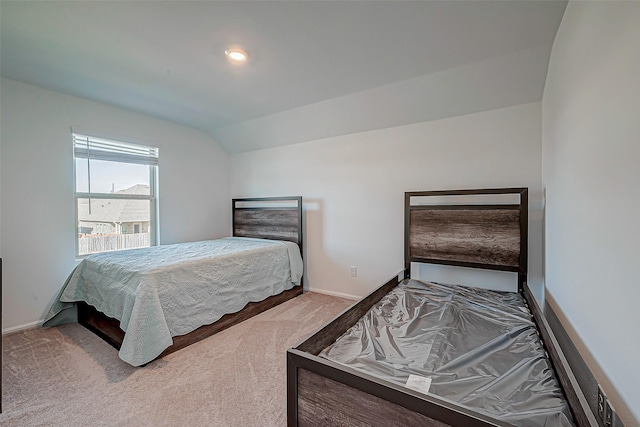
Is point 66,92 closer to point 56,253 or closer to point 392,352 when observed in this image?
point 56,253

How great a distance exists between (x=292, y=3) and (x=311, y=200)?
8.07ft

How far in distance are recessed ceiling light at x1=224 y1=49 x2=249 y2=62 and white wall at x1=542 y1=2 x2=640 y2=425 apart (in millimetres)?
2023

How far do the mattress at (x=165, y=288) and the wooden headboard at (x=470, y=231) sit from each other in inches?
66.5

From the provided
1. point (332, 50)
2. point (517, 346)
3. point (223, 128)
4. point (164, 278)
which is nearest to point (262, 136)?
point (223, 128)

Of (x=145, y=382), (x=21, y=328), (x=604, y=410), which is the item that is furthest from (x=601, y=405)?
(x=21, y=328)

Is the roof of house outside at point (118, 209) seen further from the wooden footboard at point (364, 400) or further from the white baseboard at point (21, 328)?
the wooden footboard at point (364, 400)

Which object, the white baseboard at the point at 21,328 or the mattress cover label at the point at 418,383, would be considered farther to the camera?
the white baseboard at the point at 21,328

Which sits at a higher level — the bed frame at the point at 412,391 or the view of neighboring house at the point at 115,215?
the view of neighboring house at the point at 115,215

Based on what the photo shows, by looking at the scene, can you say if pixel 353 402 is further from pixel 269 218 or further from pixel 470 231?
pixel 269 218

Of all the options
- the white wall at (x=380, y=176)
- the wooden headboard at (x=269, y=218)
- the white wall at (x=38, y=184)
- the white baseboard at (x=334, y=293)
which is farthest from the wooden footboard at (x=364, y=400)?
the white wall at (x=38, y=184)

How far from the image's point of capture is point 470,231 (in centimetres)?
257

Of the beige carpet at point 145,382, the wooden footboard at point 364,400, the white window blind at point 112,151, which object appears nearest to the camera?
the wooden footboard at point 364,400

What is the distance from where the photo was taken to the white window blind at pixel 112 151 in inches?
121

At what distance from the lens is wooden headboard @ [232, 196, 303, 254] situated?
150 inches
